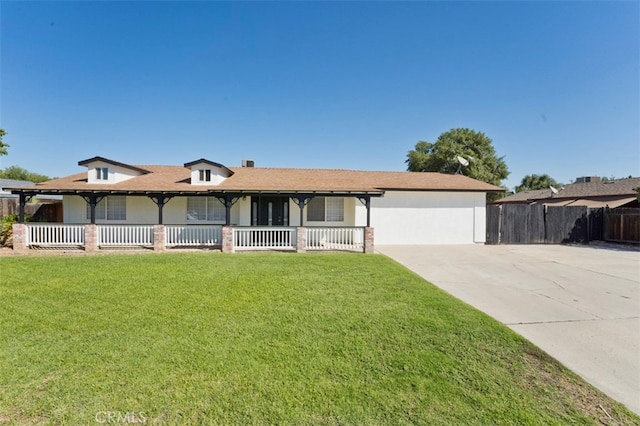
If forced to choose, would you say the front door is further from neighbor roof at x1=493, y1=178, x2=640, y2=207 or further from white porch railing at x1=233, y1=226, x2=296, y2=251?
neighbor roof at x1=493, y1=178, x2=640, y2=207

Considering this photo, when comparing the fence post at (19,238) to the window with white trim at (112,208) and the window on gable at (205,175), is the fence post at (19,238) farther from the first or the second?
the window on gable at (205,175)

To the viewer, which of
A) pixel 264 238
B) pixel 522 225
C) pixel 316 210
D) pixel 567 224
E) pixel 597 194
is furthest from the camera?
pixel 597 194

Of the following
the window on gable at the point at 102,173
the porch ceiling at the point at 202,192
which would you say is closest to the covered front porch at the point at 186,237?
the porch ceiling at the point at 202,192

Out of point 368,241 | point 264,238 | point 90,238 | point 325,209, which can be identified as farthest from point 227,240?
point 368,241

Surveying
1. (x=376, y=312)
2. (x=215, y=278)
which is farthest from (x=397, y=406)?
(x=215, y=278)

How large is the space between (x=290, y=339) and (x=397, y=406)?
5.48 feet

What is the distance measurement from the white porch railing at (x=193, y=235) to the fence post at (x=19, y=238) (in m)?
4.91

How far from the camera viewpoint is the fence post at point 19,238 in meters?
10.4

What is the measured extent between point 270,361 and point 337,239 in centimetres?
894

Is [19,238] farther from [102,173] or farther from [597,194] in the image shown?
[597,194]

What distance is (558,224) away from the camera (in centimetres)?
1466

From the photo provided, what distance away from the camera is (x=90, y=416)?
247cm

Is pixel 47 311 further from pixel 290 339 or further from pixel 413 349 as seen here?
pixel 413 349

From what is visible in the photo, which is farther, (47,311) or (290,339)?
(47,311)
